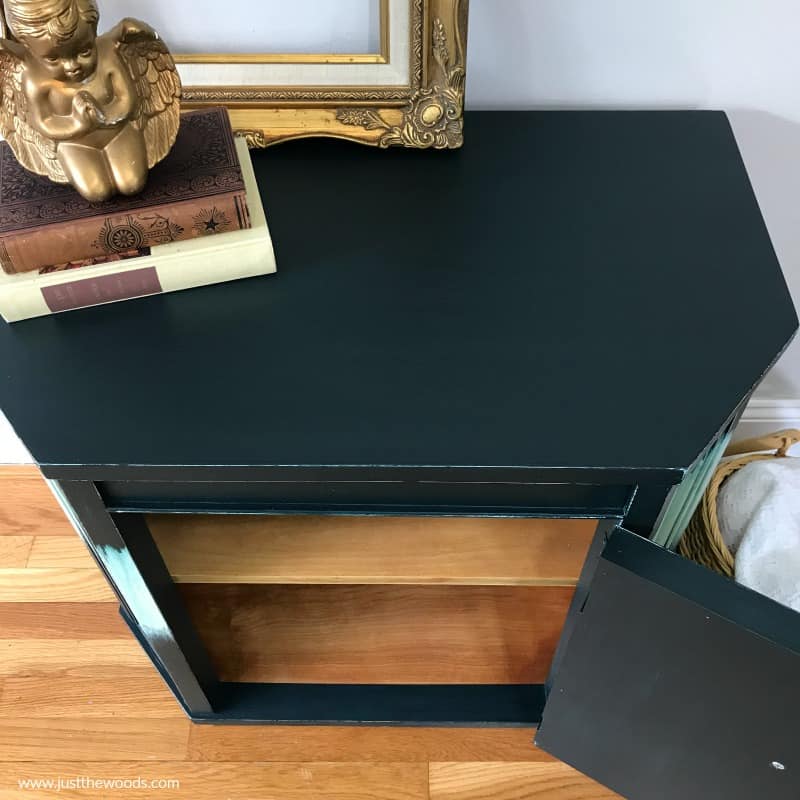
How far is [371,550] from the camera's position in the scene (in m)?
0.95

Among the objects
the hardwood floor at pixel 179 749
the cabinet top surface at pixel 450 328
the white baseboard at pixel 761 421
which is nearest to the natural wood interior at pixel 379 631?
the hardwood floor at pixel 179 749

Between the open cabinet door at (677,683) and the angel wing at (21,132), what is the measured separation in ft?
1.89

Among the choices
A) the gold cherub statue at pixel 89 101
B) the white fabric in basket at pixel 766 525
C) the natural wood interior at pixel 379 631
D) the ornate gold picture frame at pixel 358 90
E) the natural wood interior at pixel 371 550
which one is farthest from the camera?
the natural wood interior at pixel 379 631

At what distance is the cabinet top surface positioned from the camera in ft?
2.14

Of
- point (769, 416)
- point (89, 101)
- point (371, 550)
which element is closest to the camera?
point (89, 101)

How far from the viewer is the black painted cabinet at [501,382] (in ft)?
2.14

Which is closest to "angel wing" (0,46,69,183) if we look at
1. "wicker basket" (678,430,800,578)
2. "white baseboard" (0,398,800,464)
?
"white baseboard" (0,398,800,464)

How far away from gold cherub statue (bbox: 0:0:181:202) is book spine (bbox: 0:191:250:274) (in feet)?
0.10

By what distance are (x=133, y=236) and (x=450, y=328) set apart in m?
0.29

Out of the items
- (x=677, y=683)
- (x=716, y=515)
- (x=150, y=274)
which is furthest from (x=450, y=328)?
(x=716, y=515)

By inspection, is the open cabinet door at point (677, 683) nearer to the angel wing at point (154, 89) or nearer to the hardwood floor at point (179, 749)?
the hardwood floor at point (179, 749)

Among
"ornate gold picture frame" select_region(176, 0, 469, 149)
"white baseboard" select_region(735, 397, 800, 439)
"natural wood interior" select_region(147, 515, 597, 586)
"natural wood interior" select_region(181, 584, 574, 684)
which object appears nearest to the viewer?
"ornate gold picture frame" select_region(176, 0, 469, 149)

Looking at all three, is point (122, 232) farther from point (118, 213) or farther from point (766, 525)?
point (766, 525)

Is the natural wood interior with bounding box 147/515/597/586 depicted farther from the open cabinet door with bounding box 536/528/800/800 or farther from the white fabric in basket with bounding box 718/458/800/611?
the white fabric in basket with bounding box 718/458/800/611
